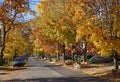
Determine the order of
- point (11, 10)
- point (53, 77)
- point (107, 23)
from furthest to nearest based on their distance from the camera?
point (11, 10)
point (53, 77)
point (107, 23)

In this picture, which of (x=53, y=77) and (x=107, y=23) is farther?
(x=53, y=77)

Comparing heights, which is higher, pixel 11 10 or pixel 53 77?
pixel 11 10

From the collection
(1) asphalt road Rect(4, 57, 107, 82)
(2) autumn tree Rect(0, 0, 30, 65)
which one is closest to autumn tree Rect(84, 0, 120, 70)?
(1) asphalt road Rect(4, 57, 107, 82)

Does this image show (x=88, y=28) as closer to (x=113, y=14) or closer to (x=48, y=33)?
(x=113, y=14)

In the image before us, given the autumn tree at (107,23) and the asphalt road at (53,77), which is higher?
the autumn tree at (107,23)

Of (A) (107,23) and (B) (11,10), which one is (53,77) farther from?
(B) (11,10)

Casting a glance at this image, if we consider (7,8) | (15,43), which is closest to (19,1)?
(7,8)

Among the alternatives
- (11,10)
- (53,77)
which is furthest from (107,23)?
(11,10)

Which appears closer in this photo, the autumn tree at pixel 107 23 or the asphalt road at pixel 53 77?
the autumn tree at pixel 107 23

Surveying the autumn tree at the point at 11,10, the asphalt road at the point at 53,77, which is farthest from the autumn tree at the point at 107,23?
the autumn tree at the point at 11,10

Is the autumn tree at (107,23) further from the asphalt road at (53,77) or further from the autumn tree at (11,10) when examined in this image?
the autumn tree at (11,10)

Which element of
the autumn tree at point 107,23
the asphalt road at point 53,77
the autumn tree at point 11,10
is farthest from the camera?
the autumn tree at point 11,10

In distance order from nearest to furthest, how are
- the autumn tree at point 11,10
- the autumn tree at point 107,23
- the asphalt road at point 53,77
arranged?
the autumn tree at point 107,23 → the asphalt road at point 53,77 → the autumn tree at point 11,10

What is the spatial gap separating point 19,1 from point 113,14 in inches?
607
